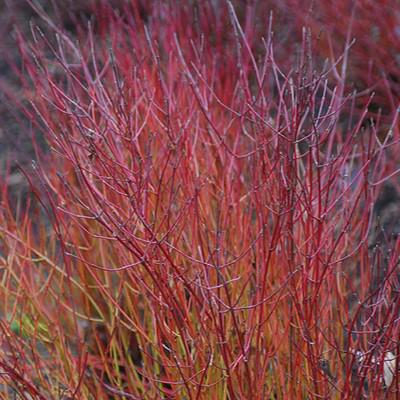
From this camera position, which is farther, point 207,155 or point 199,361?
point 207,155

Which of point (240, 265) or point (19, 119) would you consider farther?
point (19, 119)

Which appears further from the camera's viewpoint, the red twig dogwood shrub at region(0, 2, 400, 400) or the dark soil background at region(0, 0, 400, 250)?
the dark soil background at region(0, 0, 400, 250)

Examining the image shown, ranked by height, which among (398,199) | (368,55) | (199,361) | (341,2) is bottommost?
(398,199)

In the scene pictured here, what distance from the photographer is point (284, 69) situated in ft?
15.1

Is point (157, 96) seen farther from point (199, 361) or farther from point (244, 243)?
point (199, 361)

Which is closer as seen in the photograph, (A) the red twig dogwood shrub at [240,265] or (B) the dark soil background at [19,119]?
(A) the red twig dogwood shrub at [240,265]

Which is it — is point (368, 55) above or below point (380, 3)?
below

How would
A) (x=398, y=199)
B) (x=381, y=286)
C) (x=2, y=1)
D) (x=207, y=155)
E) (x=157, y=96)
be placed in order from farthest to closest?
(x=2, y=1) → (x=398, y=199) → (x=157, y=96) → (x=207, y=155) → (x=381, y=286)

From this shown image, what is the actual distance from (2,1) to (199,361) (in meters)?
4.84

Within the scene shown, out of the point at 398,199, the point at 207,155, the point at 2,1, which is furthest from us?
the point at 2,1

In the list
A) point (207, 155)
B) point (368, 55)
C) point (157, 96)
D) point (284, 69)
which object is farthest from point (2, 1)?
point (207, 155)

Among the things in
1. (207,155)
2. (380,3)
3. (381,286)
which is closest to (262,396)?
(381,286)

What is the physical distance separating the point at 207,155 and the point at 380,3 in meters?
1.95

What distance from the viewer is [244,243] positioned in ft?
8.02
